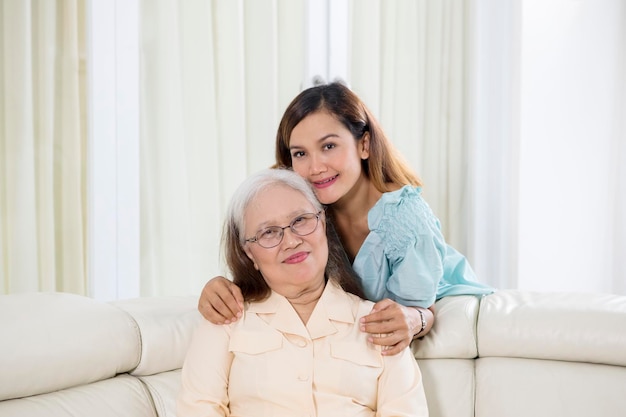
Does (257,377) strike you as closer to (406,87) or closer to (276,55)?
Result: (276,55)

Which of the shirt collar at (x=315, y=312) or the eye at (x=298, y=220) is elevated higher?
the eye at (x=298, y=220)

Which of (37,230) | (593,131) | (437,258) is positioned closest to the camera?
(437,258)

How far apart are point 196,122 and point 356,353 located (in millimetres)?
1497

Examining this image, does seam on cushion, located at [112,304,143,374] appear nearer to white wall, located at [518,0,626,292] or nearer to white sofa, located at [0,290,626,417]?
white sofa, located at [0,290,626,417]

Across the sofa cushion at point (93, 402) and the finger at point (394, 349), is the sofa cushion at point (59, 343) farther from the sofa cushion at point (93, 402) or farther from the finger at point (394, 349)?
the finger at point (394, 349)

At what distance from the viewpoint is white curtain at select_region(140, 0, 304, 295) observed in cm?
285

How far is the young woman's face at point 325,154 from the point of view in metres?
2.07

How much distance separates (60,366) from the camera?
1.65 m

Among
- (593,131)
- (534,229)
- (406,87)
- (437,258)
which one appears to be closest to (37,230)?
(437,258)

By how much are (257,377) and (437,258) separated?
62cm

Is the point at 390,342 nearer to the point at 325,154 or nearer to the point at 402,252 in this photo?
the point at 402,252

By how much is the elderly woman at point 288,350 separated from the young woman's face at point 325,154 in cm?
27

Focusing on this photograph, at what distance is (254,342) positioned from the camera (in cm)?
174

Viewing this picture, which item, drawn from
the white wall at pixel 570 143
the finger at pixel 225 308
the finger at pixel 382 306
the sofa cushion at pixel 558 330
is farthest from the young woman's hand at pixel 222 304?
the white wall at pixel 570 143
